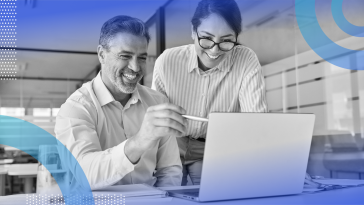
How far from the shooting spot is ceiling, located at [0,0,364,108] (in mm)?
4910

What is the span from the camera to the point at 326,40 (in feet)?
16.0

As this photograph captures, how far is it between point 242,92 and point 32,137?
5993 millimetres

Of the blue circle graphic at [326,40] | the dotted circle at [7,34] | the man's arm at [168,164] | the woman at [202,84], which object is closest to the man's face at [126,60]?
the man's arm at [168,164]

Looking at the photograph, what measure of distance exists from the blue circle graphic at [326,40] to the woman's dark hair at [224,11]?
348cm

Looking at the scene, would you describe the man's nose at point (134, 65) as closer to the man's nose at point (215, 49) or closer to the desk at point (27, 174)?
the man's nose at point (215, 49)

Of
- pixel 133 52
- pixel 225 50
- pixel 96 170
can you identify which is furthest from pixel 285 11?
pixel 96 170

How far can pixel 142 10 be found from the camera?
215 inches

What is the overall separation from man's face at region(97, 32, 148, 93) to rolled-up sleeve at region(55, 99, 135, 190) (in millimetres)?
162

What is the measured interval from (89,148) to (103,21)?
4.53m

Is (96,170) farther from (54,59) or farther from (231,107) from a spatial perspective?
(54,59)

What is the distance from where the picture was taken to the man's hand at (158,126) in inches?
33.2

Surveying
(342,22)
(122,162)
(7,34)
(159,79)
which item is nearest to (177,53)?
(159,79)

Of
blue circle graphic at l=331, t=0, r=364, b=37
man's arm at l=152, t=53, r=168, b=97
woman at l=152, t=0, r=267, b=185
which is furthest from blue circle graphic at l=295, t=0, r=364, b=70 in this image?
man's arm at l=152, t=53, r=168, b=97

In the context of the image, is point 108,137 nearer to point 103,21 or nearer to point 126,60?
point 126,60
